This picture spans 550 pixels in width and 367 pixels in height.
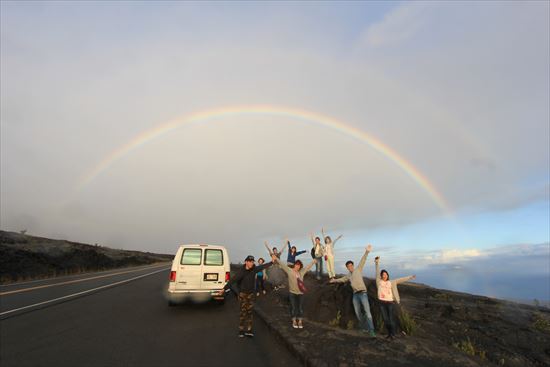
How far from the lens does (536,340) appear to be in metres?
10.8

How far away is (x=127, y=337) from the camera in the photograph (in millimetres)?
7527

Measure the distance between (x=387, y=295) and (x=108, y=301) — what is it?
10.2 meters

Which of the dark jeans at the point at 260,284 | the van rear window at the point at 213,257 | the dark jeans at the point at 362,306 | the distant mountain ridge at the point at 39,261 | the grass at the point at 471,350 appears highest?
the distant mountain ridge at the point at 39,261

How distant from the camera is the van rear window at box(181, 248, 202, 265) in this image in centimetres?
1167

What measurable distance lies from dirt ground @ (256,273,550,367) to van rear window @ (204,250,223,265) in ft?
7.18

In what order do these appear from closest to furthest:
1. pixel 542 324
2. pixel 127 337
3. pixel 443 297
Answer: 1. pixel 127 337
2. pixel 542 324
3. pixel 443 297

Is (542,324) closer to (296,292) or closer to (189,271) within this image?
(296,292)

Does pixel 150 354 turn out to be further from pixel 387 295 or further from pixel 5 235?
pixel 5 235

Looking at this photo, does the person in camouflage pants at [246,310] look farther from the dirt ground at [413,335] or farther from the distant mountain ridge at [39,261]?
the distant mountain ridge at [39,261]

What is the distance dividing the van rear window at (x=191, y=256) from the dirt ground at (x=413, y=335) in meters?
2.71

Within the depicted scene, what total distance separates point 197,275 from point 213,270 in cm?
58

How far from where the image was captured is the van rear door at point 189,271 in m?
11.2

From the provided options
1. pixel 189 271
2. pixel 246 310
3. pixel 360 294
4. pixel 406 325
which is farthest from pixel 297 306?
pixel 189 271

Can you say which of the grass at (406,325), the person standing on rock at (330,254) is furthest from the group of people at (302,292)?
the person standing on rock at (330,254)
